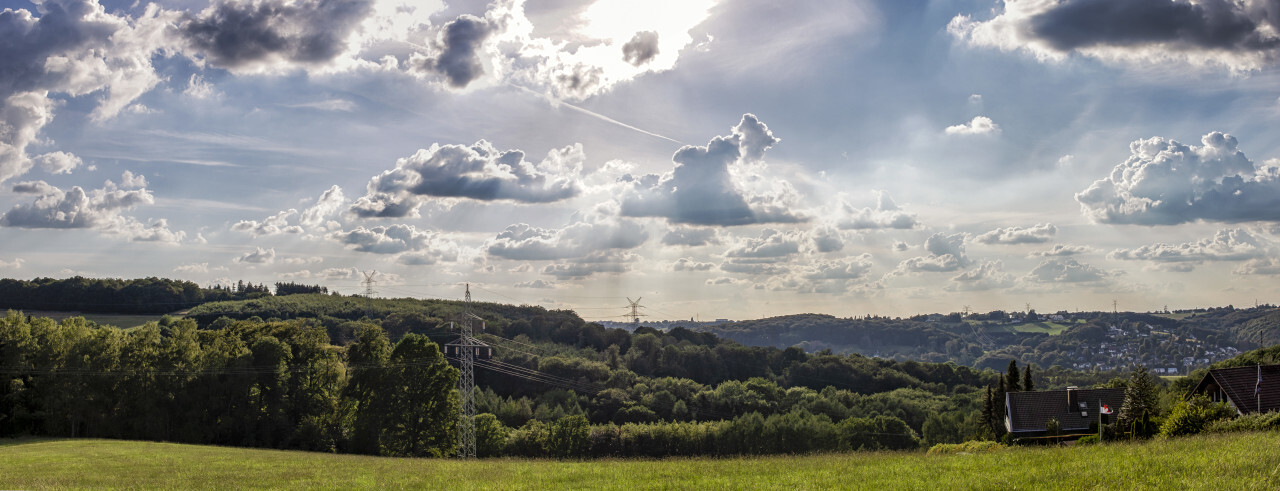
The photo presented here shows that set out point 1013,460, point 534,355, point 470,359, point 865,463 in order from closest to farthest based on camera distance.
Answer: point 1013,460
point 865,463
point 470,359
point 534,355

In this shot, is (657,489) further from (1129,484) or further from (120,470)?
(120,470)

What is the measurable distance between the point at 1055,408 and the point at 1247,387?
15697mm

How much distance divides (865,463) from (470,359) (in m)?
44.7

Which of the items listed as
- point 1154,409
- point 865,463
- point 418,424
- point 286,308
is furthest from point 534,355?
point 865,463

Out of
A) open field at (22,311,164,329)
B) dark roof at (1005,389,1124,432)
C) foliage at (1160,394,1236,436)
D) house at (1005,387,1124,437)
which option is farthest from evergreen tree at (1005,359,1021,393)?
open field at (22,311,164,329)

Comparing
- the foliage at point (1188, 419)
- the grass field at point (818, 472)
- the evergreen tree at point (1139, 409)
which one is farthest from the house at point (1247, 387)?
the grass field at point (818, 472)

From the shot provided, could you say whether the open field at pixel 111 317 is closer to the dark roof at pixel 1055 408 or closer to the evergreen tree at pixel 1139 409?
the dark roof at pixel 1055 408

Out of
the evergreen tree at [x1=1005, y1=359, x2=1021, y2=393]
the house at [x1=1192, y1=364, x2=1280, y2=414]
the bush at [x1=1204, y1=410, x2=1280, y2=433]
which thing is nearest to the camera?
the bush at [x1=1204, y1=410, x2=1280, y2=433]

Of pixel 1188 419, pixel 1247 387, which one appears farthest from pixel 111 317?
pixel 1247 387

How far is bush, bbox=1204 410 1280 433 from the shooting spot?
84.8 ft

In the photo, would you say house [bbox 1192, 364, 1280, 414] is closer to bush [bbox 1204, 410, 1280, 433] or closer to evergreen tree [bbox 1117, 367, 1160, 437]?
evergreen tree [bbox 1117, 367, 1160, 437]

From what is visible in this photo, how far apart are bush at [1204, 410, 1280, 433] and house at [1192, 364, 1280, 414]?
932 inches

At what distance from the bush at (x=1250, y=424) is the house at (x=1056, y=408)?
118 feet

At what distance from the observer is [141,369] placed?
61.8 meters
